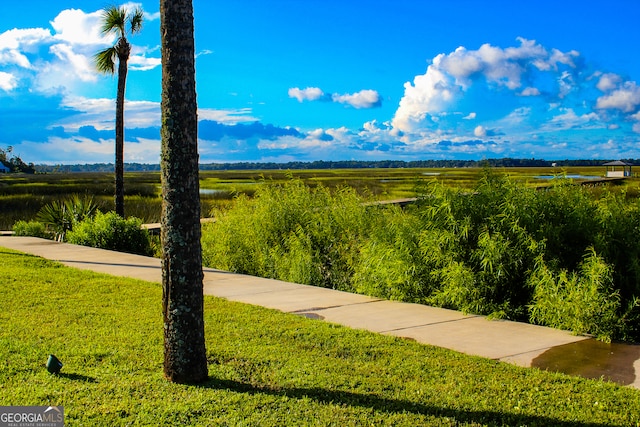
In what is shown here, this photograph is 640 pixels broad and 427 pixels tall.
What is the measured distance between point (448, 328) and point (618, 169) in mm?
81681

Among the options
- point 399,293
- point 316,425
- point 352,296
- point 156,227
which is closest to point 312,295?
point 352,296

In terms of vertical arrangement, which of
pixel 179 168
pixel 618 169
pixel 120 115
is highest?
pixel 120 115

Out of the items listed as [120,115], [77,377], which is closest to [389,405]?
[77,377]

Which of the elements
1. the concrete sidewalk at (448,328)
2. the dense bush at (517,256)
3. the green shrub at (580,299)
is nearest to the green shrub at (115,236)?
the concrete sidewalk at (448,328)

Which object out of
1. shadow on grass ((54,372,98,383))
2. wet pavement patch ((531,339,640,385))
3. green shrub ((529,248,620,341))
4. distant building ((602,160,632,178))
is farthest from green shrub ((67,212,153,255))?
distant building ((602,160,632,178))

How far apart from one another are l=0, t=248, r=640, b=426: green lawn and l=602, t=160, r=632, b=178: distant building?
69.8 meters

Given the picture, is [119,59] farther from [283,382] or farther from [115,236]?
[283,382]

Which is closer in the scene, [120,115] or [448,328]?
[448,328]

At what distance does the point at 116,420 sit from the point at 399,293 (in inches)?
197

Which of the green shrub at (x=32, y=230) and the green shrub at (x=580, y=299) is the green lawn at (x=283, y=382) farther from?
the green shrub at (x=32, y=230)

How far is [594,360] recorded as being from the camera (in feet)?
20.1

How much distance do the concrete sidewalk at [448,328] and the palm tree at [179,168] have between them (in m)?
2.72

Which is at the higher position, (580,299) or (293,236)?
(293,236)

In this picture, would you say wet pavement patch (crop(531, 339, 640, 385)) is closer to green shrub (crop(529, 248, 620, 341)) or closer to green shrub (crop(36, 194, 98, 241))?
green shrub (crop(529, 248, 620, 341))
